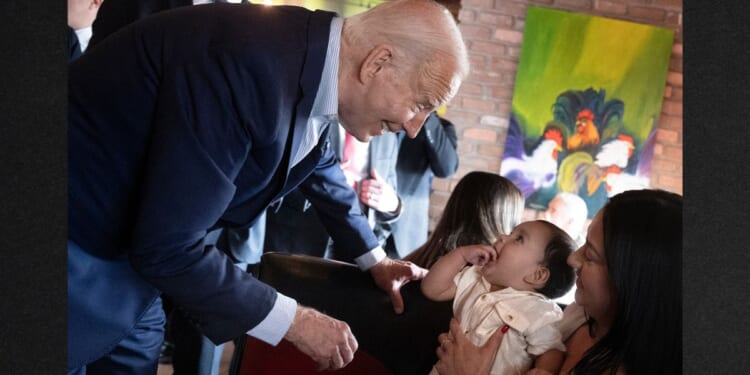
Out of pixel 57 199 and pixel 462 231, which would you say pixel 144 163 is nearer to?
pixel 57 199

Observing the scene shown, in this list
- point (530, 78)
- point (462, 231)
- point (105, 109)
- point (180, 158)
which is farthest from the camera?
point (530, 78)

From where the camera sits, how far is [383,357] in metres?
1.52

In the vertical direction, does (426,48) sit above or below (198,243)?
above

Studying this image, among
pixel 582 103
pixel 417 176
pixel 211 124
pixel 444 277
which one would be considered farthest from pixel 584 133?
pixel 211 124

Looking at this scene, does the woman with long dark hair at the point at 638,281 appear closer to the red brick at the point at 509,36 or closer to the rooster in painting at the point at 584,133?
the red brick at the point at 509,36

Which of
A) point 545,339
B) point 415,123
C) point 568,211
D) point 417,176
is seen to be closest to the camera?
point 415,123

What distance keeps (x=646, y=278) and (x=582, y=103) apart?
3.13 metres

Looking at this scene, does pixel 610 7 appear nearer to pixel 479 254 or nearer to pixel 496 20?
pixel 496 20

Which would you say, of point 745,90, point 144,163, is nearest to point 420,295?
point 144,163

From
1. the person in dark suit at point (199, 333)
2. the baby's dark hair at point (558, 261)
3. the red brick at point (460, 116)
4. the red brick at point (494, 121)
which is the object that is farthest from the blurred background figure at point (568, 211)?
the baby's dark hair at point (558, 261)

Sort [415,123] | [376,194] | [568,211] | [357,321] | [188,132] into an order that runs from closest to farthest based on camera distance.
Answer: [188,132], [415,123], [357,321], [376,194], [568,211]

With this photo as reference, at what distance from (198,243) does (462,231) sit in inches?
34.0

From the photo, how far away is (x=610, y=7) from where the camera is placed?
4137 millimetres

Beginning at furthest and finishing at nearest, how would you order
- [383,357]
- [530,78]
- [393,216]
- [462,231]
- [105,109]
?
[530,78], [393,216], [462,231], [383,357], [105,109]
